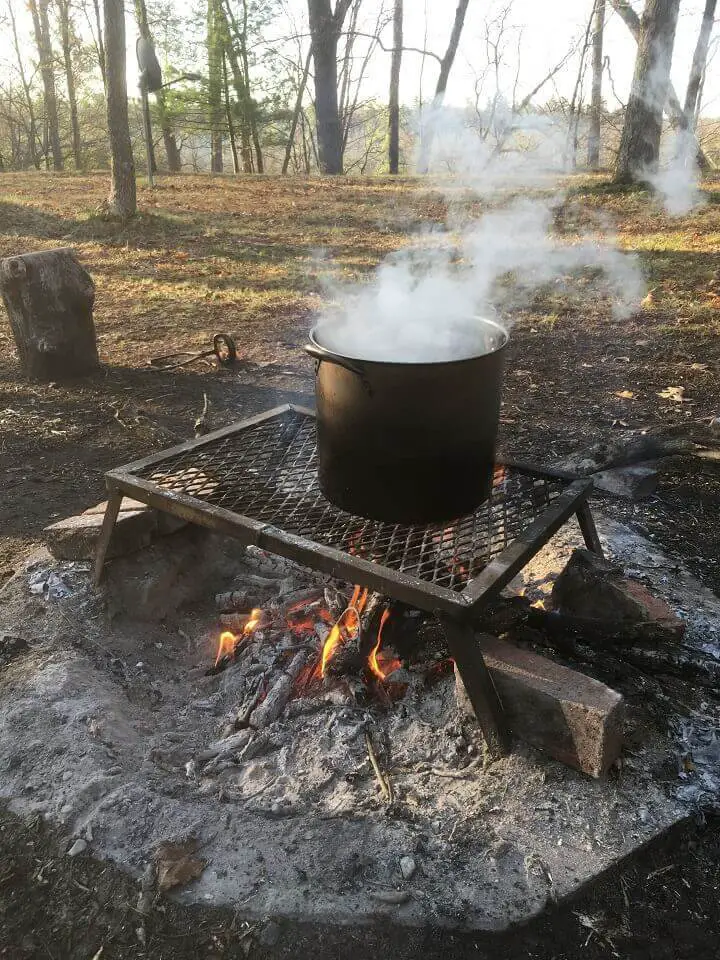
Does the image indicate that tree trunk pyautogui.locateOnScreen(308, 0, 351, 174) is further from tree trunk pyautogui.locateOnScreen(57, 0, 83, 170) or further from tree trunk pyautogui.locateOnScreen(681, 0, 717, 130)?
tree trunk pyautogui.locateOnScreen(681, 0, 717, 130)

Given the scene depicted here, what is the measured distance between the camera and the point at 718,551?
10.5 ft

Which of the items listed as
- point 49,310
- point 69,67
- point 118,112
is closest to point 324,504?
point 49,310

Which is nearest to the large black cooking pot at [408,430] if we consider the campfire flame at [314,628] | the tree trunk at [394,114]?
the campfire flame at [314,628]

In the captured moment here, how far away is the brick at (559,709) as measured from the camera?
1.95 metres

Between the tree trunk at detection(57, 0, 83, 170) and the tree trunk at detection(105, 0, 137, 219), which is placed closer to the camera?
the tree trunk at detection(105, 0, 137, 219)

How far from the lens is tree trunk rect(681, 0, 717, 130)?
15.4m

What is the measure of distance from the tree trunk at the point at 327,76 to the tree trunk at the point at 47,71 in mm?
8901

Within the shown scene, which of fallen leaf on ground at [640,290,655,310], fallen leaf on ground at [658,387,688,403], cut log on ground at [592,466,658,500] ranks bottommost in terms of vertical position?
cut log on ground at [592,466,658,500]

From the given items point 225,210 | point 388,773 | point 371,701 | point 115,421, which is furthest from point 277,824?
point 225,210

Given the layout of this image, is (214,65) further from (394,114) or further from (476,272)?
(476,272)

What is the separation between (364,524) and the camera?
8.25ft

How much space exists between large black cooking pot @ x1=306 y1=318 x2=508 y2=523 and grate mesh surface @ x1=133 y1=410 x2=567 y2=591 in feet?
0.28

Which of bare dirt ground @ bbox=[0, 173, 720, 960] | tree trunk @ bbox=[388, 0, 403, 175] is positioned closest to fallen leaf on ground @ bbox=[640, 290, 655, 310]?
bare dirt ground @ bbox=[0, 173, 720, 960]

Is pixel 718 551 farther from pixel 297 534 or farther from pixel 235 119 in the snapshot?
pixel 235 119
